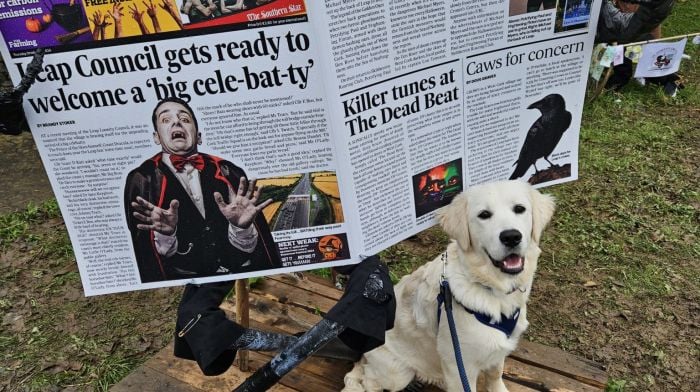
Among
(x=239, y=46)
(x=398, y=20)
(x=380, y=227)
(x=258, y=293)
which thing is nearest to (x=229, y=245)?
(x=380, y=227)

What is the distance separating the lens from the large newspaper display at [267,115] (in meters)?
1.60

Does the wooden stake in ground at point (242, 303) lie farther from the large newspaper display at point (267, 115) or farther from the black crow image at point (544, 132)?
the black crow image at point (544, 132)

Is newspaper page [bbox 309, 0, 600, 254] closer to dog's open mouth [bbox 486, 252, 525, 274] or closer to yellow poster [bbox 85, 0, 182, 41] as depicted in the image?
dog's open mouth [bbox 486, 252, 525, 274]

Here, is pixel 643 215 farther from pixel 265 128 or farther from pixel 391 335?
pixel 265 128

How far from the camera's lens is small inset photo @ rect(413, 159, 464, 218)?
2059 millimetres

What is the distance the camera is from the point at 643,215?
4.44m

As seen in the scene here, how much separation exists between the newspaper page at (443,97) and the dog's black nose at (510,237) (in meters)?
0.30

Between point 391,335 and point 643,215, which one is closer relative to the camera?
point 391,335

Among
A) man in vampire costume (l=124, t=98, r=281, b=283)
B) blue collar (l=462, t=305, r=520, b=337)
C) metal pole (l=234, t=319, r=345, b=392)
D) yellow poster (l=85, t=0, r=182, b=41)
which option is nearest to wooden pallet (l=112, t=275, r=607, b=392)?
blue collar (l=462, t=305, r=520, b=337)

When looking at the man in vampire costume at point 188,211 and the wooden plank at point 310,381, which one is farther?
the wooden plank at point 310,381

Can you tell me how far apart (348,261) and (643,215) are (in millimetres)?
3610

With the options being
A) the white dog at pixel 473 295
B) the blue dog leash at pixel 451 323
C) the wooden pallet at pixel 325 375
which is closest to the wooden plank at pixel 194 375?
the wooden pallet at pixel 325 375

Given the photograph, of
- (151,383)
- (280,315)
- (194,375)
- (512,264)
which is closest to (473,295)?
(512,264)

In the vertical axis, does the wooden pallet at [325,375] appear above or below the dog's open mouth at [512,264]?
below
